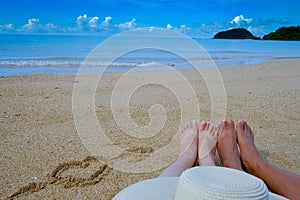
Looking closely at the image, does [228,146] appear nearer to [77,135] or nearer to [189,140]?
[189,140]

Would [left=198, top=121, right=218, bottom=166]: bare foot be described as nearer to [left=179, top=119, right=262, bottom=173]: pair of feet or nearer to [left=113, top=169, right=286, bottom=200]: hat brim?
[left=179, top=119, right=262, bottom=173]: pair of feet

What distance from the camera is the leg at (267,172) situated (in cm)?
159

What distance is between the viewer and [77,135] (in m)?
2.76

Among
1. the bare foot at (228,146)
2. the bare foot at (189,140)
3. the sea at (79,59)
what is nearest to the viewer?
the bare foot at (228,146)

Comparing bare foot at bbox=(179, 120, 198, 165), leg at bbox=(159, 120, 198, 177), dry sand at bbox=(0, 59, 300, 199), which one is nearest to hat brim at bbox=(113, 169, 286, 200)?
leg at bbox=(159, 120, 198, 177)

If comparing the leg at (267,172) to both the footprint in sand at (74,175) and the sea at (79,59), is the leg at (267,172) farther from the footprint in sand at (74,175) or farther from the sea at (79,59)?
the sea at (79,59)

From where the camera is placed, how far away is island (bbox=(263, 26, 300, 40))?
57125 millimetres

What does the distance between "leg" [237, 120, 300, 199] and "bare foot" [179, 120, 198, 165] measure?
1.10 feet

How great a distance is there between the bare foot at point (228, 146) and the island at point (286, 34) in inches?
2421

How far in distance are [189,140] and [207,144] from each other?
157mm

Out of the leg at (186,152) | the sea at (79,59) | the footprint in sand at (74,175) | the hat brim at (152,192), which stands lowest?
the footprint in sand at (74,175)

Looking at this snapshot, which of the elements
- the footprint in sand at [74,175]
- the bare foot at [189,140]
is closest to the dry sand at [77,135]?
the footprint in sand at [74,175]

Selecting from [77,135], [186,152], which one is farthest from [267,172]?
[77,135]

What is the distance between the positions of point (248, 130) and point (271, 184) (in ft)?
2.37
